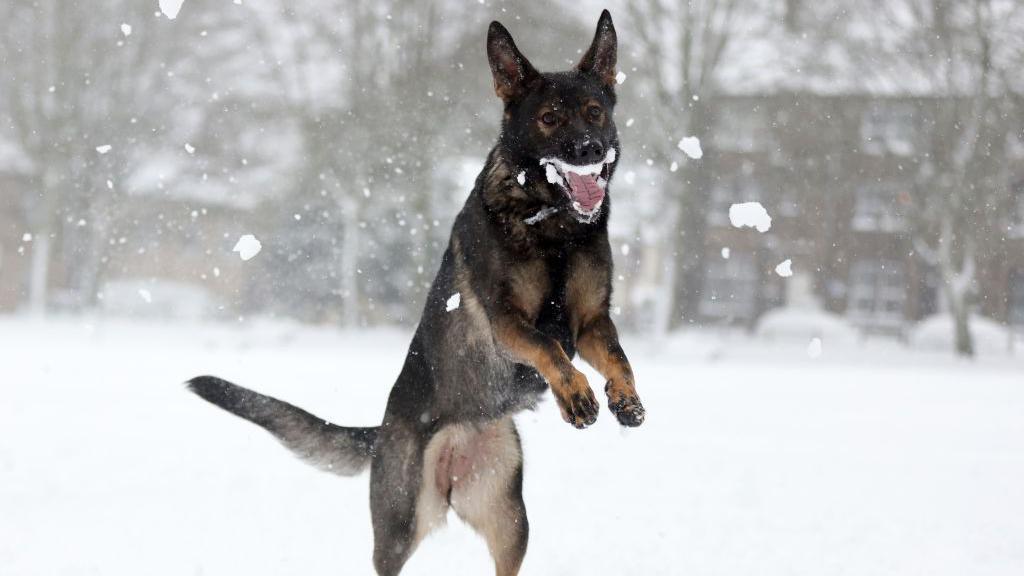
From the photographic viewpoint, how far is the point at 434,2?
20.0 metres

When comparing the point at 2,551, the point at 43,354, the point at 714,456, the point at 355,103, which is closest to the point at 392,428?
the point at 2,551

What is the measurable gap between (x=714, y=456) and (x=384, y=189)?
13.9 metres

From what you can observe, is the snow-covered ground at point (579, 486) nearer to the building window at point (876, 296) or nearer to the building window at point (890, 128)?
the building window at point (890, 128)

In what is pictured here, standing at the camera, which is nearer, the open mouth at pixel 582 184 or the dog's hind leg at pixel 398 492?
the open mouth at pixel 582 184

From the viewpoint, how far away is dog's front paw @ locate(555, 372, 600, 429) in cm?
310

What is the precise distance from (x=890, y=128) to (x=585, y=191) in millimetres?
20849

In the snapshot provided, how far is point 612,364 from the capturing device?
3.24 meters

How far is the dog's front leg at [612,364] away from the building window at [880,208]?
66.5 ft

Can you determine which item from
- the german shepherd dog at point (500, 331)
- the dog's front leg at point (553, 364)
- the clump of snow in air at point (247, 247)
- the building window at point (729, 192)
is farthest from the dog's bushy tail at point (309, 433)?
the building window at point (729, 192)

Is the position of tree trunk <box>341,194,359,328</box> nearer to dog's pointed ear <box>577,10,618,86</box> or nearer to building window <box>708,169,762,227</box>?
building window <box>708,169,762,227</box>

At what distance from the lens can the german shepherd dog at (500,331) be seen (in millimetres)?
3477

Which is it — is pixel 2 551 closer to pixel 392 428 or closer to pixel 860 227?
pixel 392 428

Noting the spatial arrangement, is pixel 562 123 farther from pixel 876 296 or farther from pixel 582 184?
pixel 876 296

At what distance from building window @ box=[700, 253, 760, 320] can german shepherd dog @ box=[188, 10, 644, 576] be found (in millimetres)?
26178
